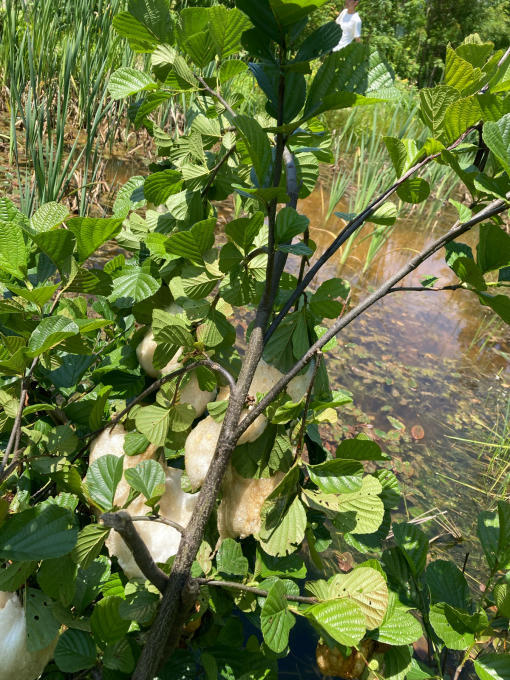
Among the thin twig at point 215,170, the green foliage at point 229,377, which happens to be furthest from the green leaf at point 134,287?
the thin twig at point 215,170

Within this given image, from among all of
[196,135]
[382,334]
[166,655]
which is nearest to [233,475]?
[166,655]

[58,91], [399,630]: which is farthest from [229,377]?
[58,91]

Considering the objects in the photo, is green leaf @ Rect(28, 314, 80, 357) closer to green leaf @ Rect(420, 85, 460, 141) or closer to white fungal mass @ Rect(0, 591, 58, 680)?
white fungal mass @ Rect(0, 591, 58, 680)

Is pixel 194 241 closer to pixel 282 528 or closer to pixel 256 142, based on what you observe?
pixel 256 142

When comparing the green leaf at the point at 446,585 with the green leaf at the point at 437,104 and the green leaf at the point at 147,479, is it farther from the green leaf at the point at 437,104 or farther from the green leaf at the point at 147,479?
the green leaf at the point at 437,104

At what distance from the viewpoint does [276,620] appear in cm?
41

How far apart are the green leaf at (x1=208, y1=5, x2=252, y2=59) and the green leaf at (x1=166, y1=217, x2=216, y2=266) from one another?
6.5 inches

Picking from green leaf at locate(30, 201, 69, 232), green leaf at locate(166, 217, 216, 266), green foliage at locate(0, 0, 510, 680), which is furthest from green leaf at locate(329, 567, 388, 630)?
green leaf at locate(30, 201, 69, 232)

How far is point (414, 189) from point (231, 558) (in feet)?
1.22

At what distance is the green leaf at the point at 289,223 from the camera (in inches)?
16.4

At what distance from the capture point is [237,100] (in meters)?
0.55

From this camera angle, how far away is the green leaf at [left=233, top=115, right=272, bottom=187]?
0.35m

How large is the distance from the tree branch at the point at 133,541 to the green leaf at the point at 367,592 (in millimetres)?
156

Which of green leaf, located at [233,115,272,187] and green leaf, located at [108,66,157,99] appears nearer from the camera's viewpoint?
green leaf, located at [233,115,272,187]
